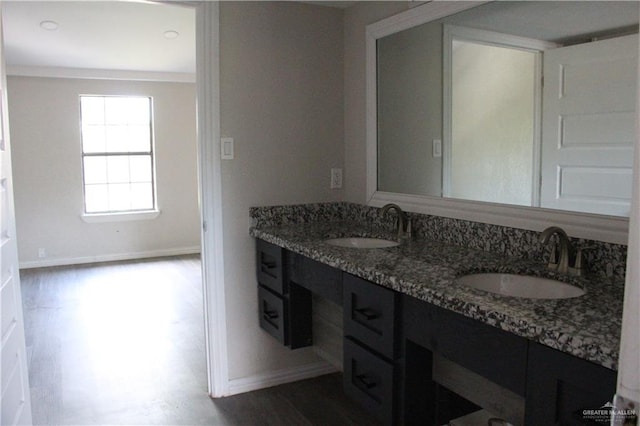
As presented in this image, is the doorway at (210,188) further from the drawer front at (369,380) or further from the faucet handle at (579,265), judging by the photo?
the faucet handle at (579,265)

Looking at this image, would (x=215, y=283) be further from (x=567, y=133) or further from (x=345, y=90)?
(x=567, y=133)

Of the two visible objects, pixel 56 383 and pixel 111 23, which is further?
pixel 111 23

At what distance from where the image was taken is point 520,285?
1.70 meters

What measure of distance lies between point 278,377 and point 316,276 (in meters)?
1.00

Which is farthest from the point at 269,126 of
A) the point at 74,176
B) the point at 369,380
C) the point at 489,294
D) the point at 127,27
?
the point at 74,176

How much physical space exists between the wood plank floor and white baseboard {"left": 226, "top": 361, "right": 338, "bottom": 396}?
5 cm

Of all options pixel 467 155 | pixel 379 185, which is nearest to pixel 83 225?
pixel 379 185

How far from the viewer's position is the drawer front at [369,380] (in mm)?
1708

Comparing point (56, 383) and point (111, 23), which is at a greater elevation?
point (111, 23)

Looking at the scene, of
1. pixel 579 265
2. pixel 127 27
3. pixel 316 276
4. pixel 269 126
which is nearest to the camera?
pixel 579 265

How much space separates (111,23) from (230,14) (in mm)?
1836

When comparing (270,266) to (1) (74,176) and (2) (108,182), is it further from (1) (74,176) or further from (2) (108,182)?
(2) (108,182)

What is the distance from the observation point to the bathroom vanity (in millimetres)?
1105

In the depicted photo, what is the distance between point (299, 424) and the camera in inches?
96.1
